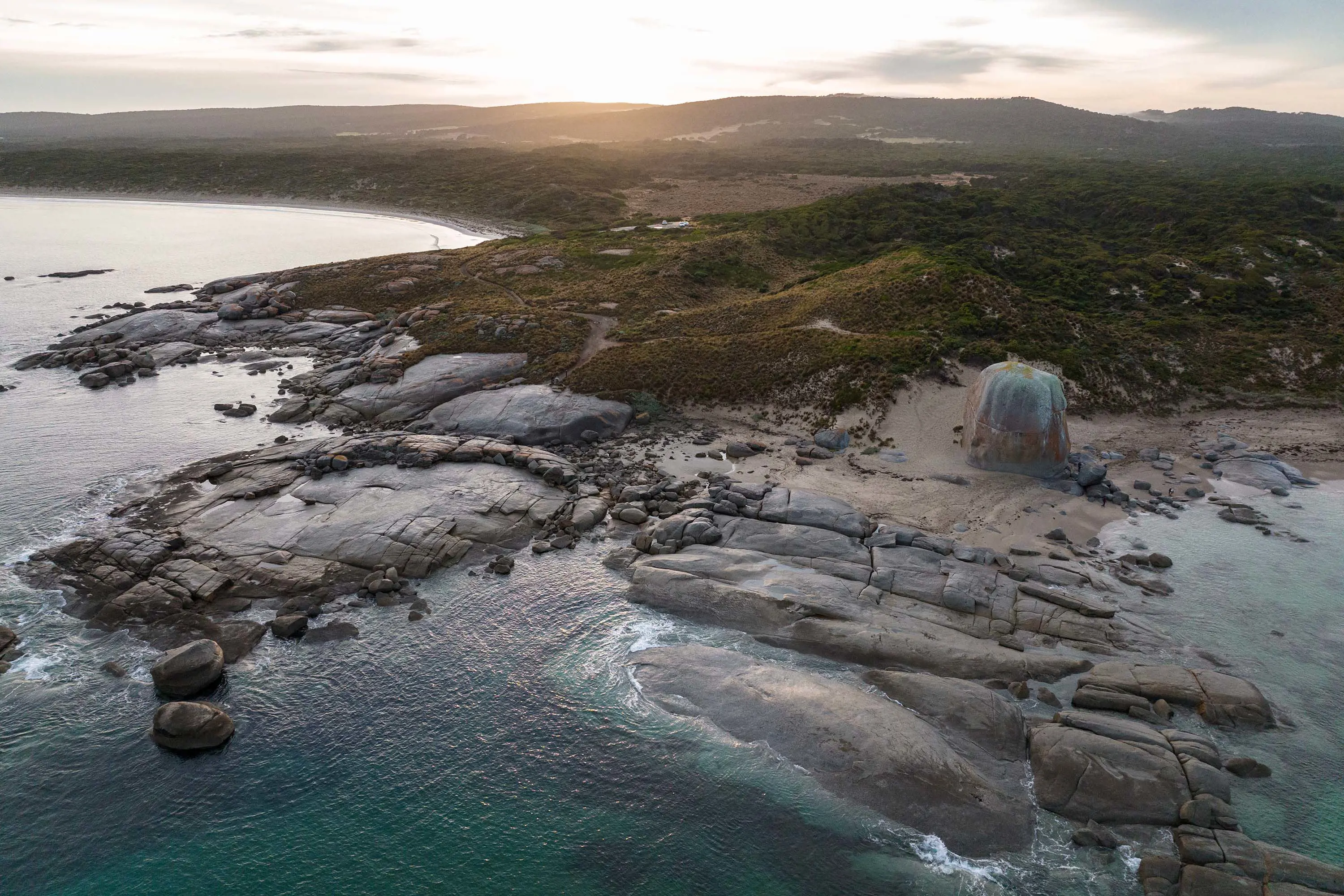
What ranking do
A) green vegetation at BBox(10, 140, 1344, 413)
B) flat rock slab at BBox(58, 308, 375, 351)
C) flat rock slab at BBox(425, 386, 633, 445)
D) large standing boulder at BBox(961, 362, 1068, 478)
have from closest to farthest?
large standing boulder at BBox(961, 362, 1068, 478)
flat rock slab at BBox(425, 386, 633, 445)
green vegetation at BBox(10, 140, 1344, 413)
flat rock slab at BBox(58, 308, 375, 351)

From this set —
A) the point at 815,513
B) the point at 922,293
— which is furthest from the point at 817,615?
the point at 922,293

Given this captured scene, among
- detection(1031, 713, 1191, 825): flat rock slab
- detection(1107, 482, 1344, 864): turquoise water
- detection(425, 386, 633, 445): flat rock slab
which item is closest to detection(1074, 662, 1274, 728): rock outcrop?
detection(1107, 482, 1344, 864): turquoise water

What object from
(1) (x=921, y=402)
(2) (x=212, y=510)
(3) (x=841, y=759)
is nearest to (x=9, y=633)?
(2) (x=212, y=510)

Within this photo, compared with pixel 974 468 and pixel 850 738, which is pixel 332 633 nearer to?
pixel 850 738

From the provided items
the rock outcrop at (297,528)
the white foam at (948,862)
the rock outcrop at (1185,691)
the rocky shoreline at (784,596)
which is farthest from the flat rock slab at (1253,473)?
the rock outcrop at (297,528)

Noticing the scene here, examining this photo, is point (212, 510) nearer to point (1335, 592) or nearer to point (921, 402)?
point (921, 402)

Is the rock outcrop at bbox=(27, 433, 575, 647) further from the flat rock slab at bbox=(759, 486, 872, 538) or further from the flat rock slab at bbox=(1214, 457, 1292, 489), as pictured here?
the flat rock slab at bbox=(1214, 457, 1292, 489)

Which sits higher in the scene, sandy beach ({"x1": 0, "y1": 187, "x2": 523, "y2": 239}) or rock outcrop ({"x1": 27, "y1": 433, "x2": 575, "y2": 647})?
sandy beach ({"x1": 0, "y1": 187, "x2": 523, "y2": 239})
